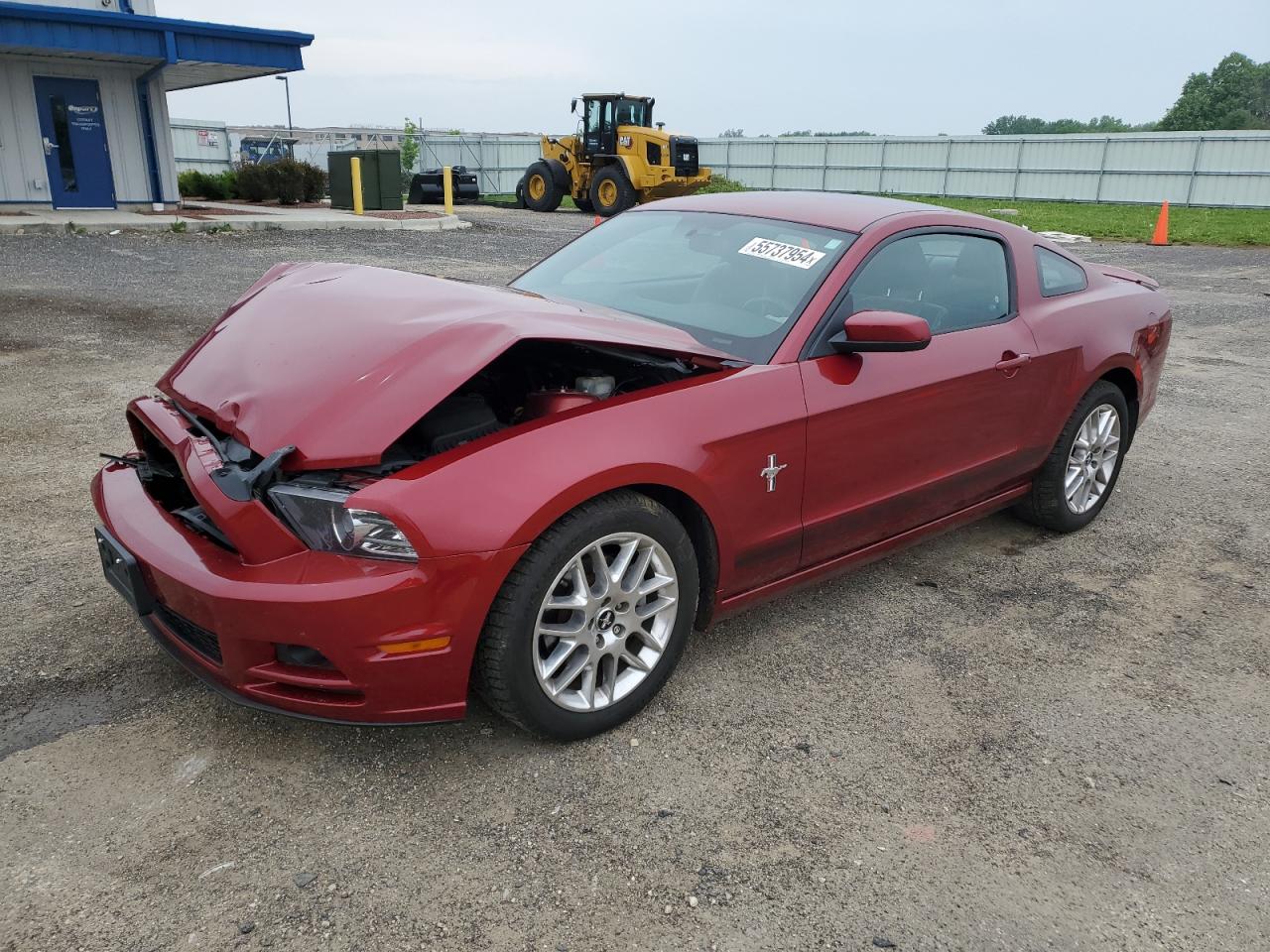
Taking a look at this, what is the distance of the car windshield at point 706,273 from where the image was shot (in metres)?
3.27

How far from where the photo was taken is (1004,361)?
3.75m

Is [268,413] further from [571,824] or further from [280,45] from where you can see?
[280,45]

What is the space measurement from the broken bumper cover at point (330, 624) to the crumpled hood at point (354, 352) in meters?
0.31

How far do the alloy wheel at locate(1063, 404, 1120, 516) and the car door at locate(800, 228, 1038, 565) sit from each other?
0.47 meters

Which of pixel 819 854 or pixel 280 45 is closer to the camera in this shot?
pixel 819 854

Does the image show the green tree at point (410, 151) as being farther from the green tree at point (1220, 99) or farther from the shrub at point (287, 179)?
the green tree at point (1220, 99)

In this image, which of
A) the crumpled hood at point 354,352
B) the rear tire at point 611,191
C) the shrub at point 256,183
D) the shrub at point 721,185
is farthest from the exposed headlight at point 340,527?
the shrub at point 721,185

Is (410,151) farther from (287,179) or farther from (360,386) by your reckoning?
(360,386)

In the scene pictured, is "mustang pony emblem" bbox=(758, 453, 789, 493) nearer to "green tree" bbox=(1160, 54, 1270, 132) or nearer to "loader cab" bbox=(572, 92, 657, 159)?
"loader cab" bbox=(572, 92, 657, 159)

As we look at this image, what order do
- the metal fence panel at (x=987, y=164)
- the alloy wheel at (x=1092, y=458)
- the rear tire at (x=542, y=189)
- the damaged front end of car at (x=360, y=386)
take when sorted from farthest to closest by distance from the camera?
the metal fence panel at (x=987, y=164), the rear tire at (x=542, y=189), the alloy wheel at (x=1092, y=458), the damaged front end of car at (x=360, y=386)

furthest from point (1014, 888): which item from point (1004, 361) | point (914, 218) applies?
point (914, 218)

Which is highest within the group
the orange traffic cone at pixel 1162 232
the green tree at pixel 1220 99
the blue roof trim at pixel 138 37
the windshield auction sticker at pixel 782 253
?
the green tree at pixel 1220 99

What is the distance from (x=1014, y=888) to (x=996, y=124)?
128 metres

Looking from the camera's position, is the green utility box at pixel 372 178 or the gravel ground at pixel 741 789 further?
the green utility box at pixel 372 178
